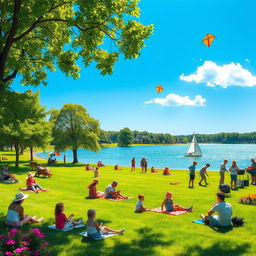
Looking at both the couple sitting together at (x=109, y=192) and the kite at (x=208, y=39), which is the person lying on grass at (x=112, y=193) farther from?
the kite at (x=208, y=39)

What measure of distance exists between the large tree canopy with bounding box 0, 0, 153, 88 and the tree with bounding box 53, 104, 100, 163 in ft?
129

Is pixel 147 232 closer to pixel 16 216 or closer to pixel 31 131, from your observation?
pixel 16 216

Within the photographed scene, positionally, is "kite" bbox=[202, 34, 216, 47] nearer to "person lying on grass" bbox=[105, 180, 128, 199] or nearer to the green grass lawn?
the green grass lawn

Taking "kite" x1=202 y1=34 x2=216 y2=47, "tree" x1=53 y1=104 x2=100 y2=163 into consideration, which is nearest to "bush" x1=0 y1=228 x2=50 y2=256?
"kite" x1=202 y1=34 x2=216 y2=47

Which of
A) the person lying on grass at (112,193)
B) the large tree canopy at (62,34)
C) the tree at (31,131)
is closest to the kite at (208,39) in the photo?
the large tree canopy at (62,34)

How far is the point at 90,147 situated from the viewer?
5597 cm

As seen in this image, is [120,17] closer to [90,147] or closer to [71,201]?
[71,201]

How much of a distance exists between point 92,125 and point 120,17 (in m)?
45.3

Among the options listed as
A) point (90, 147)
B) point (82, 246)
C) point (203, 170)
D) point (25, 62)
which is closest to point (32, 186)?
point (25, 62)

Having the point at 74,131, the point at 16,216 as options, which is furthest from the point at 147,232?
the point at 74,131

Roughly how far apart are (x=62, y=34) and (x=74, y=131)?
4358 cm

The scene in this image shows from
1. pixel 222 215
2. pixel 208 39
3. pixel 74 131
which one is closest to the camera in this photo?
pixel 222 215

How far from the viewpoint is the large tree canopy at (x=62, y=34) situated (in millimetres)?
11736

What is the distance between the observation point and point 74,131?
56.0 m
